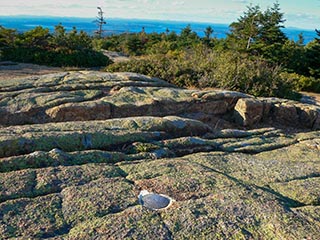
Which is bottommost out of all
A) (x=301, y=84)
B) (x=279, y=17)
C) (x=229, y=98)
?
(x=301, y=84)

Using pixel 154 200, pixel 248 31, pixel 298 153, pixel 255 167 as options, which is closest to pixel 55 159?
pixel 154 200

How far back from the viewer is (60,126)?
5.41m

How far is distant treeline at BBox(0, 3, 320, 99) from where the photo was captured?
42.0ft

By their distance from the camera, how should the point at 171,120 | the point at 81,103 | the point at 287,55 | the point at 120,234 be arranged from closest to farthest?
the point at 120,234, the point at 171,120, the point at 81,103, the point at 287,55

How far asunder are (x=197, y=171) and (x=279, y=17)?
29.1 m

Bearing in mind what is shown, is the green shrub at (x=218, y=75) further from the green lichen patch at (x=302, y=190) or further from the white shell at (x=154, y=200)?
the white shell at (x=154, y=200)

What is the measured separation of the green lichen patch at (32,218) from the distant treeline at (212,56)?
31.7ft

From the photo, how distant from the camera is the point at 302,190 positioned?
395 cm

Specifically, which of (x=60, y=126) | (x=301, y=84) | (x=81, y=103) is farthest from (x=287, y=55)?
(x=60, y=126)

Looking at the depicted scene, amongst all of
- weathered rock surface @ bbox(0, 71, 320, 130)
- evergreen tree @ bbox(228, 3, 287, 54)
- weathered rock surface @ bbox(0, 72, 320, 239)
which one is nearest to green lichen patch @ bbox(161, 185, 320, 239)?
weathered rock surface @ bbox(0, 72, 320, 239)

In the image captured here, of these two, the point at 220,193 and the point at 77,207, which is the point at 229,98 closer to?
the point at 220,193

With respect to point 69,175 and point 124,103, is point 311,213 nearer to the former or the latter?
point 69,175

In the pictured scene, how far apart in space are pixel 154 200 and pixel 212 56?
12.5m

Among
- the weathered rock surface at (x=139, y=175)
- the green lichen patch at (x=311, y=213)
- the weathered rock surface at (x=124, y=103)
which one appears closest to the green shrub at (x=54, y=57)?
the weathered rock surface at (x=124, y=103)
